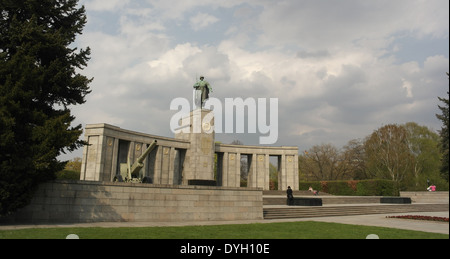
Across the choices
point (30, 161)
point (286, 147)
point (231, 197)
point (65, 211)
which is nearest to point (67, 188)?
point (65, 211)

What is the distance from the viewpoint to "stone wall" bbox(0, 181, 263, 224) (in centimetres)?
1394

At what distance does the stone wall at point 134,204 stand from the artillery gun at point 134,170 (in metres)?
1.80

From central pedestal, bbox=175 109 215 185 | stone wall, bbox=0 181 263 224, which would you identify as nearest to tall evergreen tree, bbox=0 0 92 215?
stone wall, bbox=0 181 263 224

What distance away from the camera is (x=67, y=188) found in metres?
14.3

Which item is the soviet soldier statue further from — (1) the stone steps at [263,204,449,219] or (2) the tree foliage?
(2) the tree foliage

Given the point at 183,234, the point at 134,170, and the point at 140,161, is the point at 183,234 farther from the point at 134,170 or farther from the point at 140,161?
the point at 134,170

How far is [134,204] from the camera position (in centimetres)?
1569

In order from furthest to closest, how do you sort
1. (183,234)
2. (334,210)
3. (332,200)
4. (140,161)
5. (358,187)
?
(358,187) → (332,200) → (334,210) → (140,161) → (183,234)

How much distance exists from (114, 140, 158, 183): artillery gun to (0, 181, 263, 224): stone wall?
5.89 ft

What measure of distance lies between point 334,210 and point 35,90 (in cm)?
1937

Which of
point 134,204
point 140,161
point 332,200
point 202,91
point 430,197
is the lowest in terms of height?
point 332,200

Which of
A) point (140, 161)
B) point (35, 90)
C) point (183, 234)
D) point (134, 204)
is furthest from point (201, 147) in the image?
point (183, 234)
